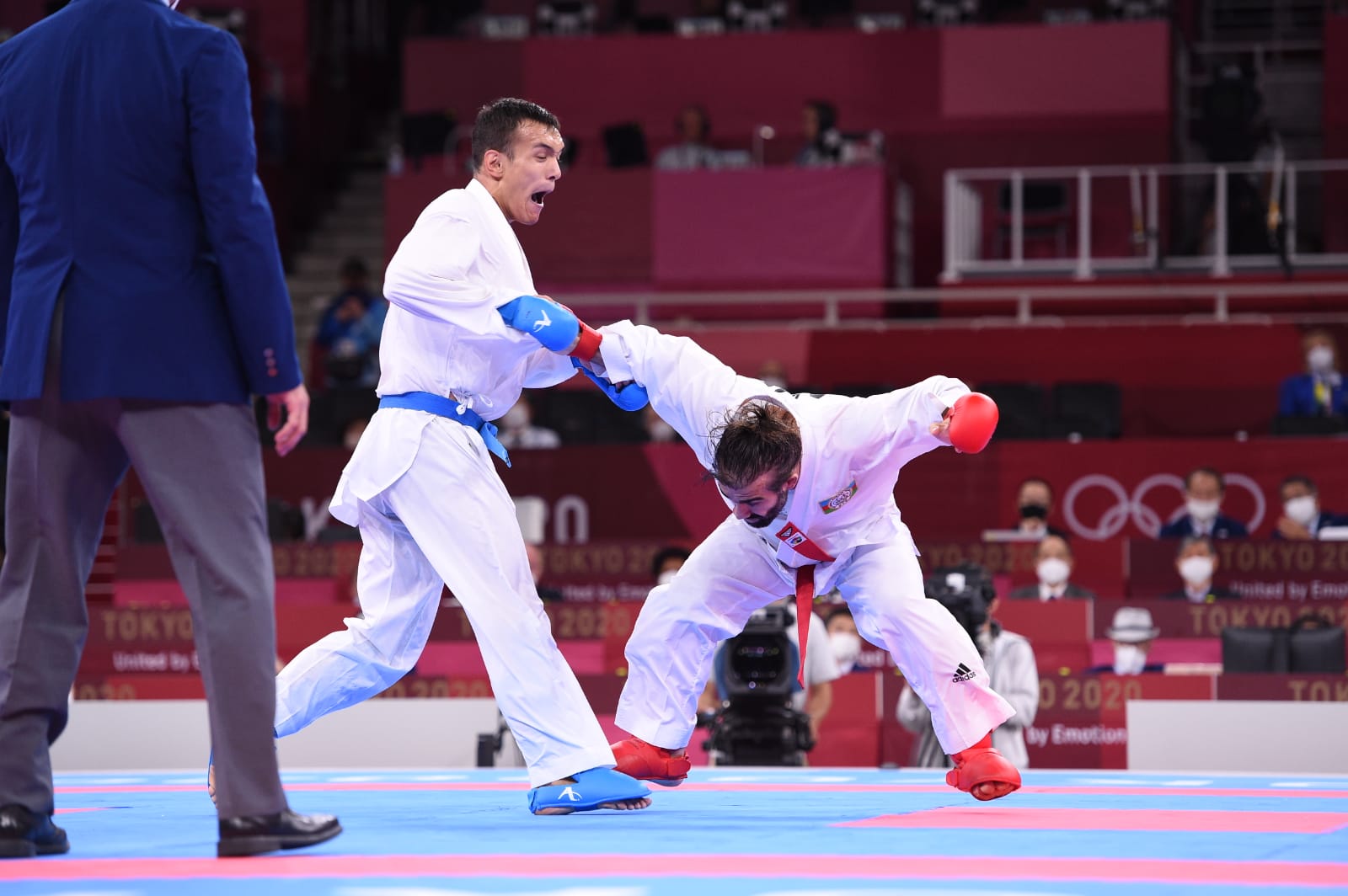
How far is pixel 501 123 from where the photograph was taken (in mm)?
5023

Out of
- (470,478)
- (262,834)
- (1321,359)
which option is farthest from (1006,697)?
(1321,359)

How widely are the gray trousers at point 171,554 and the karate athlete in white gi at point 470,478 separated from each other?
1.05 metres

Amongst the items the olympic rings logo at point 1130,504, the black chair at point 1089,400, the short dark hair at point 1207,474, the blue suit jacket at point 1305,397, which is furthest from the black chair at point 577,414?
the blue suit jacket at point 1305,397

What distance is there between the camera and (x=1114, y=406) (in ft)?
43.1

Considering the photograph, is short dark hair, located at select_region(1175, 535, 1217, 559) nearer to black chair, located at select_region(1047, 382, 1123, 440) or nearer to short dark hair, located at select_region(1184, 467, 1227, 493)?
short dark hair, located at select_region(1184, 467, 1227, 493)

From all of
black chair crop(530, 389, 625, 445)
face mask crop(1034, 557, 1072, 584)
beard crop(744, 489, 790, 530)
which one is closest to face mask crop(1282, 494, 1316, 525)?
face mask crop(1034, 557, 1072, 584)

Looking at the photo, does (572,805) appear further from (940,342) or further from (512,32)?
(512,32)

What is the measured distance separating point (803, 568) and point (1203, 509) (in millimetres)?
7001

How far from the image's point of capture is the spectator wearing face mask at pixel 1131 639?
9242mm

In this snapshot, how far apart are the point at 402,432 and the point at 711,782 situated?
1.78 m

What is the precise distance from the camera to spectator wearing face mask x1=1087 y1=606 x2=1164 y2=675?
30.3 feet

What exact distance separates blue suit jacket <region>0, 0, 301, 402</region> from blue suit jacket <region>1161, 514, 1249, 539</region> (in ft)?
29.1

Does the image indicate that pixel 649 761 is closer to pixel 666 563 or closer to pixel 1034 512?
pixel 666 563

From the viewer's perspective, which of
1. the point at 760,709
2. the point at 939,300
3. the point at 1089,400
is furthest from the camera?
the point at 939,300
